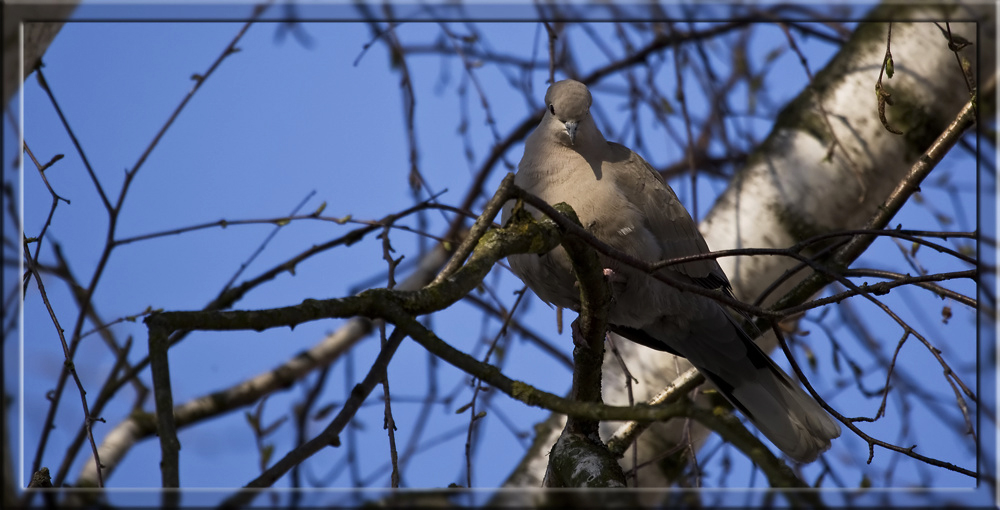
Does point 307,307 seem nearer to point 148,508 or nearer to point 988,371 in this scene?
point 148,508

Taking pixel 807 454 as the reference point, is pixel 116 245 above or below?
above

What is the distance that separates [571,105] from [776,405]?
0.98m

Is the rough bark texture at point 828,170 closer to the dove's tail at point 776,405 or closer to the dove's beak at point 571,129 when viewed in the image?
the dove's tail at point 776,405

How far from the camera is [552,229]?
4.75 ft

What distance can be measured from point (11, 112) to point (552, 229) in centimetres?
92

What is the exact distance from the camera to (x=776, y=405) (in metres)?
2.29

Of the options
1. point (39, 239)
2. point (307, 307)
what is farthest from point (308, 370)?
point (307, 307)

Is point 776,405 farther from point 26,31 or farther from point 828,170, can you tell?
point 26,31

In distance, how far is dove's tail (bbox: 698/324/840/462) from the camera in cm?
223

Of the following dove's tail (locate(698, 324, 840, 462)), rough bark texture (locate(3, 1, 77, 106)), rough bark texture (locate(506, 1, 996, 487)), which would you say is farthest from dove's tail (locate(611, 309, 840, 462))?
rough bark texture (locate(3, 1, 77, 106))

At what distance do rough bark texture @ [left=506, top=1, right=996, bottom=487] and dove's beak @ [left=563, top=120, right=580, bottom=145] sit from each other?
79 cm

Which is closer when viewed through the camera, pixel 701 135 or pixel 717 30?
pixel 717 30

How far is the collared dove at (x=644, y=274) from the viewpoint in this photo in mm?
2049

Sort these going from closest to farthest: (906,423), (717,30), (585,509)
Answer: (585,509) < (906,423) < (717,30)
